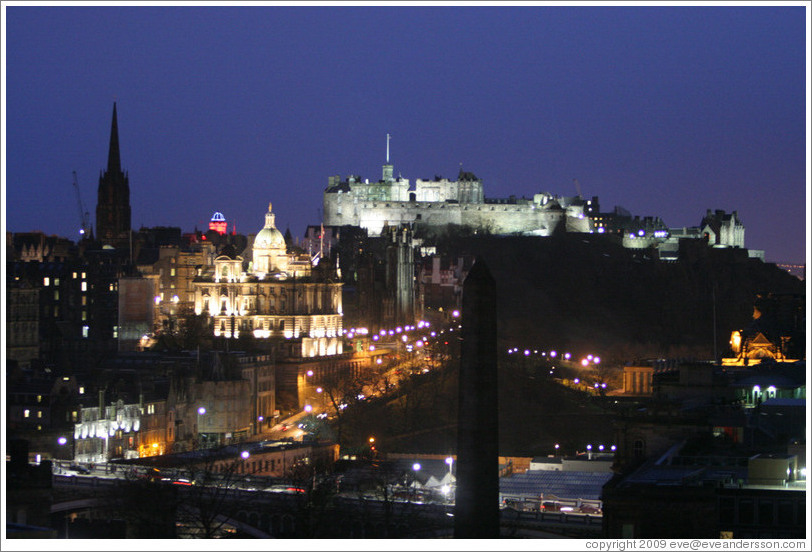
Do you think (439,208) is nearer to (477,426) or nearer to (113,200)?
(113,200)

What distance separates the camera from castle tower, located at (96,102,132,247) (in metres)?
136

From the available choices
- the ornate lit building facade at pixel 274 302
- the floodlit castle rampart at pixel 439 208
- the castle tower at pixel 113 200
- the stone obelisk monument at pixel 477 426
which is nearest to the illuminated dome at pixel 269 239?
the ornate lit building facade at pixel 274 302

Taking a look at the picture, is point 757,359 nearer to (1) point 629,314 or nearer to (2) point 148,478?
(2) point 148,478

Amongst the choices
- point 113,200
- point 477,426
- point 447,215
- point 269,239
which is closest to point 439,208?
point 447,215

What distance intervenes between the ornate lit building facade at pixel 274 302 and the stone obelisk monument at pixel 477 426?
230 feet

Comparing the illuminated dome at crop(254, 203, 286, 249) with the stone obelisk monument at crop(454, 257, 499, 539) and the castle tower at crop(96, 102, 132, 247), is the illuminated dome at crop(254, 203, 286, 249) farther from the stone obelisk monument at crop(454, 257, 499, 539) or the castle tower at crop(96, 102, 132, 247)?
the stone obelisk monument at crop(454, 257, 499, 539)

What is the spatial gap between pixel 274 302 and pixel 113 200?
105ft

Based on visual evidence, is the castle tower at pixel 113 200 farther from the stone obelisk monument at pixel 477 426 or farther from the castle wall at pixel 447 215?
the stone obelisk monument at pixel 477 426

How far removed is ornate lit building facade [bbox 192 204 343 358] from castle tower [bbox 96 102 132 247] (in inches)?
950

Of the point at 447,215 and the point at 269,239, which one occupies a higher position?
the point at 447,215

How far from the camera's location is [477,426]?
3734 cm

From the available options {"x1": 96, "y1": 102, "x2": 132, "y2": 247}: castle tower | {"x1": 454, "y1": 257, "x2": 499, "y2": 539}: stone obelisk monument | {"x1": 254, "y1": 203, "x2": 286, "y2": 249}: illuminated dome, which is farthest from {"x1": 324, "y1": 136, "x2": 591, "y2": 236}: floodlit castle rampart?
{"x1": 454, "y1": 257, "x2": 499, "y2": 539}: stone obelisk monument

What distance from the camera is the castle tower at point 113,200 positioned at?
135800 millimetres

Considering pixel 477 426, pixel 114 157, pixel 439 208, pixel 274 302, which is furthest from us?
pixel 439 208
